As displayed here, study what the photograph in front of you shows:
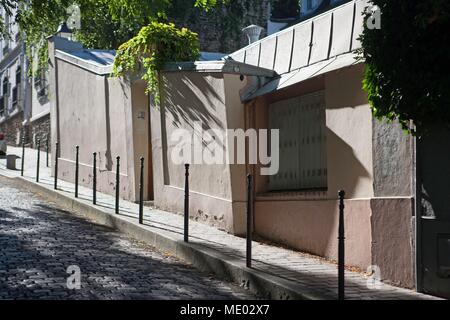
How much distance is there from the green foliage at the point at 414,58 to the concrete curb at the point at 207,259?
1.83 meters

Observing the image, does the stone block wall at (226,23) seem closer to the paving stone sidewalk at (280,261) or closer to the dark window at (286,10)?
the dark window at (286,10)

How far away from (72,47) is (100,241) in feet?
33.0

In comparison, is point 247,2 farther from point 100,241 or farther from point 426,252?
point 426,252

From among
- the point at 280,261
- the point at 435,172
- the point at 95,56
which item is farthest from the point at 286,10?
the point at 435,172

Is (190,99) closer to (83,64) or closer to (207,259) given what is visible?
(207,259)

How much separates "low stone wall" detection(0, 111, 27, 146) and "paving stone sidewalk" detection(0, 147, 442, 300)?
16062mm

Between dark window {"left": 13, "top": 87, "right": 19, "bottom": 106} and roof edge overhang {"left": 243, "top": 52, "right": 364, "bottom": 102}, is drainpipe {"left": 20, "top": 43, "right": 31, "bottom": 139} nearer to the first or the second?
dark window {"left": 13, "top": 87, "right": 19, "bottom": 106}

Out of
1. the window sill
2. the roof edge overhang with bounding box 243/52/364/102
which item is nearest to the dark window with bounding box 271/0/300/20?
the roof edge overhang with bounding box 243/52/364/102

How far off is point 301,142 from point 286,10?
1313 centimetres

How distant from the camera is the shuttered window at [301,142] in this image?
7996 mm

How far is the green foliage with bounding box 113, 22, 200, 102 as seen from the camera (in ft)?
36.1

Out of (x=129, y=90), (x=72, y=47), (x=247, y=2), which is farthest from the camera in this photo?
(x=247, y=2)

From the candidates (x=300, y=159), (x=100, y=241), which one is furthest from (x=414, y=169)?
(x=100, y=241)
